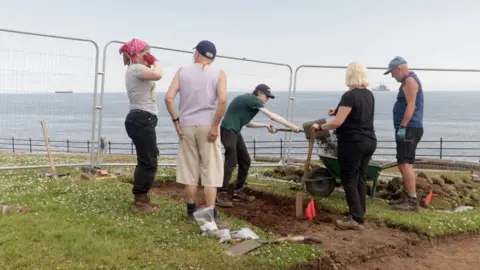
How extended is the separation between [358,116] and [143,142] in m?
2.67

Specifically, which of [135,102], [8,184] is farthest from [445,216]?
[8,184]

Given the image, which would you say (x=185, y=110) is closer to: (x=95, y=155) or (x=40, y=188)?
(x=40, y=188)

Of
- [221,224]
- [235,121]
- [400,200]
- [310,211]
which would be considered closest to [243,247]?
[221,224]

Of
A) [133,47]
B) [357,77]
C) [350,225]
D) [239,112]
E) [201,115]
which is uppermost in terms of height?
[133,47]

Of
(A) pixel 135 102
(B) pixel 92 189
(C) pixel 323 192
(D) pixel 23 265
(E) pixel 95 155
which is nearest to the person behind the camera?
(D) pixel 23 265

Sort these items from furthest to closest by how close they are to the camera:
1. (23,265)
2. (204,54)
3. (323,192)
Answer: (323,192), (204,54), (23,265)

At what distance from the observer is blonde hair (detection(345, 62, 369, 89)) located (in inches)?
213

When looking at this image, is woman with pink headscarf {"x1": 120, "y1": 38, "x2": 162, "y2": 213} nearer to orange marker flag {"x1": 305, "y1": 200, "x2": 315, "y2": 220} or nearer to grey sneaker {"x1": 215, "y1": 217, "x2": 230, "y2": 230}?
grey sneaker {"x1": 215, "y1": 217, "x2": 230, "y2": 230}

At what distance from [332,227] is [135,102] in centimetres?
293

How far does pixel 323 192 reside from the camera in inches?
281

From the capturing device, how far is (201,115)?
4.82 metres

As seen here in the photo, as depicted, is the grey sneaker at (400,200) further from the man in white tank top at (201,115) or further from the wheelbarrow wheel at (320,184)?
the man in white tank top at (201,115)

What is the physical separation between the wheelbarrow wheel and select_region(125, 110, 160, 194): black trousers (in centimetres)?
279

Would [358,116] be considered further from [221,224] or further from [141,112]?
[141,112]
